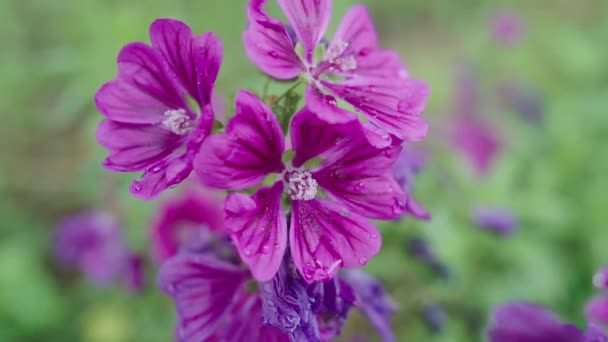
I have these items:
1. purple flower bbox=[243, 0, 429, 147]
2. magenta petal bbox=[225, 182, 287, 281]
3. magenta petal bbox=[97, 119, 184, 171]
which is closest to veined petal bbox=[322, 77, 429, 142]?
purple flower bbox=[243, 0, 429, 147]

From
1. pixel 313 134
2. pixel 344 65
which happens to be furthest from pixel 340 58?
pixel 313 134

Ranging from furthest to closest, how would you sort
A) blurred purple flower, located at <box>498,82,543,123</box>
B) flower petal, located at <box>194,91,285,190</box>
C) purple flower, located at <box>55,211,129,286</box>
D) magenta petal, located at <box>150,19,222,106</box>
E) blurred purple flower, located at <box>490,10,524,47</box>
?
blurred purple flower, located at <box>490,10,524,47</box> < blurred purple flower, located at <box>498,82,543,123</box> < purple flower, located at <box>55,211,129,286</box> < magenta petal, located at <box>150,19,222,106</box> < flower petal, located at <box>194,91,285,190</box>

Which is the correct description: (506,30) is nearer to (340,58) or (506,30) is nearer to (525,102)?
(525,102)

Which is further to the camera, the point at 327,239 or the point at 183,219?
the point at 183,219

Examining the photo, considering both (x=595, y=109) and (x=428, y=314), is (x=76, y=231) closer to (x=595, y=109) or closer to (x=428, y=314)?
(x=428, y=314)

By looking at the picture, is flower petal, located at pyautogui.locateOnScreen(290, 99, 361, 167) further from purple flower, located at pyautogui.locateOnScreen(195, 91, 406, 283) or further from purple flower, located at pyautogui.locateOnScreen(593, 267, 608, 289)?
purple flower, located at pyautogui.locateOnScreen(593, 267, 608, 289)
